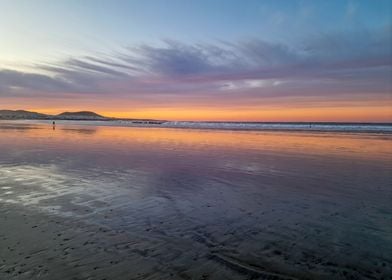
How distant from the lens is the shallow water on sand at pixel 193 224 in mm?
5414

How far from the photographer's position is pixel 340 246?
21.1 ft

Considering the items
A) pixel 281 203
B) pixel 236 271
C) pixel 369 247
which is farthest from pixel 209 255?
pixel 281 203

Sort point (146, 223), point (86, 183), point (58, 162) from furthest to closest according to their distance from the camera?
point (58, 162) → point (86, 183) → point (146, 223)

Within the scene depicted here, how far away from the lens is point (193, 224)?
755 cm

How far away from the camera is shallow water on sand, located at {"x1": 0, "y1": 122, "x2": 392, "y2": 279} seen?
5.41 metres

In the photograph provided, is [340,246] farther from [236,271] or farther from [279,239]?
[236,271]

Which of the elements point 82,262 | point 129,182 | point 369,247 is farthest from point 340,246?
point 129,182

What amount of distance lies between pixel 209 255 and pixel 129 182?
270 inches

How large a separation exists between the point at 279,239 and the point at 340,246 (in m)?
1.15

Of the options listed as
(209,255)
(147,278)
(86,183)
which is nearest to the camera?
(147,278)

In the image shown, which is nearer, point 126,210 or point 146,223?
point 146,223

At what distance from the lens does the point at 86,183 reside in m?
11.8

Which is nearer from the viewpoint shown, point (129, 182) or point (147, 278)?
point (147, 278)

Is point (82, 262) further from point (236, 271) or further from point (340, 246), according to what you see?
point (340, 246)
